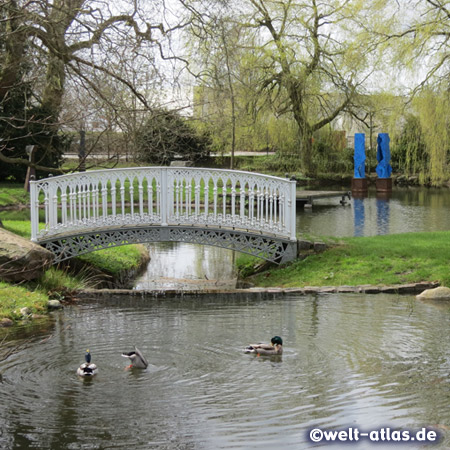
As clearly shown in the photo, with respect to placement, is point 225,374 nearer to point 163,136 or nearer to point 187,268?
point 187,268

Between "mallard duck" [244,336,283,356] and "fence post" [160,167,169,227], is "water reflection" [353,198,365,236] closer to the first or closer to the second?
"fence post" [160,167,169,227]

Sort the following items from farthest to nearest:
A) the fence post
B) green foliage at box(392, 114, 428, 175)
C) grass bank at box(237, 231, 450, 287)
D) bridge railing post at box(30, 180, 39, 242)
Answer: green foliage at box(392, 114, 428, 175) → the fence post → bridge railing post at box(30, 180, 39, 242) → grass bank at box(237, 231, 450, 287)

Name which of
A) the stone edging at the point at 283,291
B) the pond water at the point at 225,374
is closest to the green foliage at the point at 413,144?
the stone edging at the point at 283,291

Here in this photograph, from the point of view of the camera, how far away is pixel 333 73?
35.6 m

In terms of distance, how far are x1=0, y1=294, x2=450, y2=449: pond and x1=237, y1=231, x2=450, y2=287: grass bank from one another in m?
1.57

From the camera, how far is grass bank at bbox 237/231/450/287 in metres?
13.2

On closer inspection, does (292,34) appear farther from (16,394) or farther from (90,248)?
(16,394)

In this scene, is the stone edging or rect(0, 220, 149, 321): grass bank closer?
rect(0, 220, 149, 321): grass bank

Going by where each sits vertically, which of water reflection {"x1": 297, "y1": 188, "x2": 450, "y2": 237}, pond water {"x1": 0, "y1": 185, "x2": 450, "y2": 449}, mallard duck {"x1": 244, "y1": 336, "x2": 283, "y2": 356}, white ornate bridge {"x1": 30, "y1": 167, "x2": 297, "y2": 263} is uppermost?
white ornate bridge {"x1": 30, "y1": 167, "x2": 297, "y2": 263}

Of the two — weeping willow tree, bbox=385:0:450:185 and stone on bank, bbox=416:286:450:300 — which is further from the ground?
weeping willow tree, bbox=385:0:450:185

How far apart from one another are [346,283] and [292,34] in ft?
81.2

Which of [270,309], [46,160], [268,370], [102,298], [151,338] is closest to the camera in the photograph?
[268,370]

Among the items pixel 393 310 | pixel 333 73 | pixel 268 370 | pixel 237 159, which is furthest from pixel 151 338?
pixel 237 159

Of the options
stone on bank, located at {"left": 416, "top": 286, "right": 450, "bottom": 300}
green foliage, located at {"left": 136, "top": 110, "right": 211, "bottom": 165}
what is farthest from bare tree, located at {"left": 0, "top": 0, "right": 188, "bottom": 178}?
stone on bank, located at {"left": 416, "top": 286, "right": 450, "bottom": 300}
